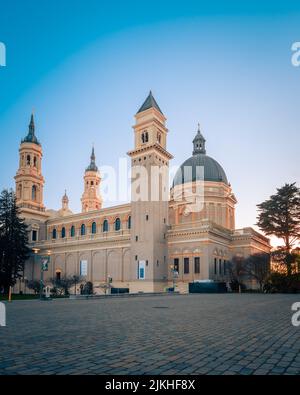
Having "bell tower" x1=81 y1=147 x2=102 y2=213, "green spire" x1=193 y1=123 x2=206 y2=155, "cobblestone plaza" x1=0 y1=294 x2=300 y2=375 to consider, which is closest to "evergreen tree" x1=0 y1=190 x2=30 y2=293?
"bell tower" x1=81 y1=147 x2=102 y2=213

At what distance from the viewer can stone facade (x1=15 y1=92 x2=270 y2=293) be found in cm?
5131

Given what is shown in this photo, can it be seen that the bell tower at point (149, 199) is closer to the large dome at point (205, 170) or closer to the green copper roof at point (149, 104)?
the green copper roof at point (149, 104)

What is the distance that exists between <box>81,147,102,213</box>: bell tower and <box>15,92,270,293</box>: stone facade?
12985mm

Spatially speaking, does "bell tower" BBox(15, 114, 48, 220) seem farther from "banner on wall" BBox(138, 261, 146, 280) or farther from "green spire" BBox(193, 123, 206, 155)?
"green spire" BBox(193, 123, 206, 155)

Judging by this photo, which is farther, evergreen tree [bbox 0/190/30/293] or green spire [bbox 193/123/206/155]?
green spire [bbox 193/123/206/155]

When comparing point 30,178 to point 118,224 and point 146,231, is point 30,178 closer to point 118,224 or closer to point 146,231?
point 118,224

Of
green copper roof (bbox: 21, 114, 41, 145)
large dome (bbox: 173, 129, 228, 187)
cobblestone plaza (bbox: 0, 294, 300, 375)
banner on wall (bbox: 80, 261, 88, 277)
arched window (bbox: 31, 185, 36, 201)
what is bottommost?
banner on wall (bbox: 80, 261, 88, 277)

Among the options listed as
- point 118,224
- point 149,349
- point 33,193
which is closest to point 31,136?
point 33,193

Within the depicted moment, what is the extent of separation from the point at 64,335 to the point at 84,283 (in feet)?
174

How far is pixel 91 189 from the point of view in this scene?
86938 mm

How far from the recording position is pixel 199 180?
67312 mm

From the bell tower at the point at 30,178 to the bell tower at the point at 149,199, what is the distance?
24.2 metres
